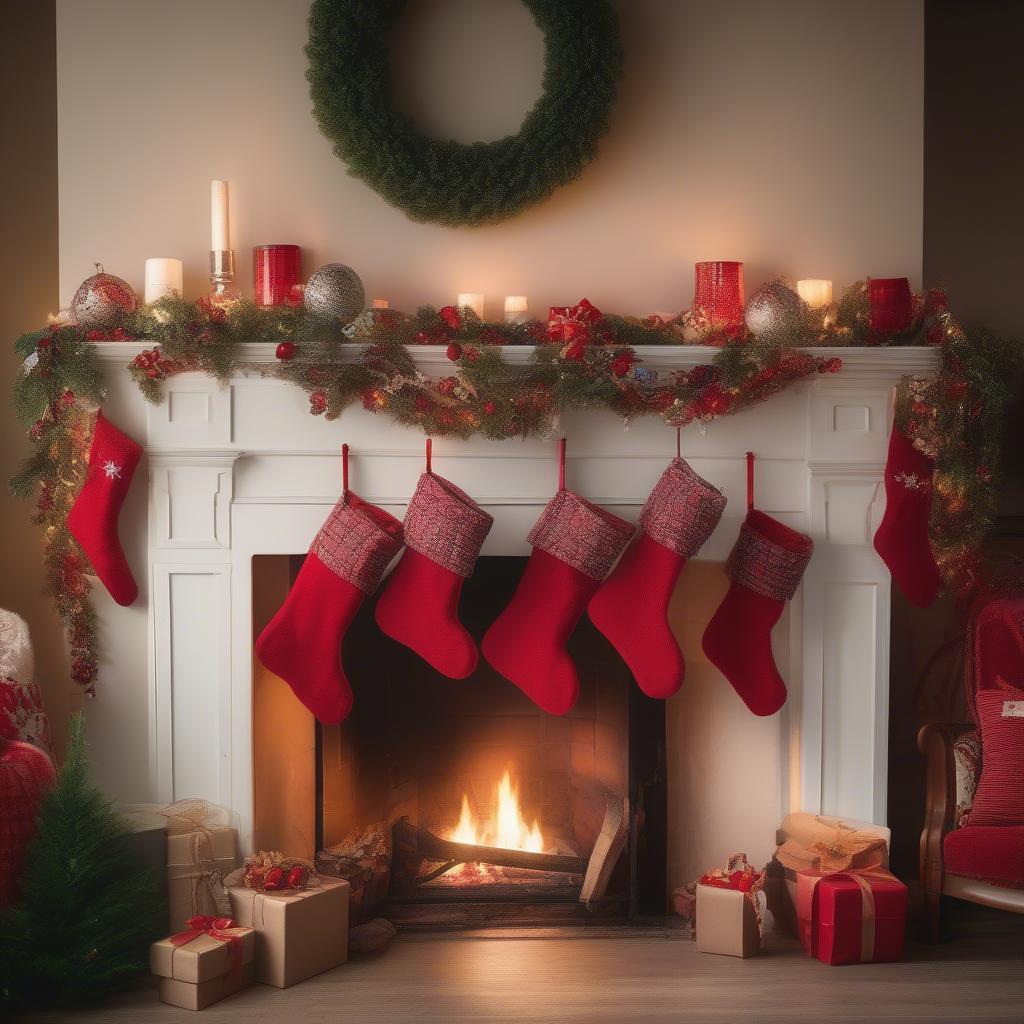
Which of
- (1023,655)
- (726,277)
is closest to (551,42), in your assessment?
(726,277)

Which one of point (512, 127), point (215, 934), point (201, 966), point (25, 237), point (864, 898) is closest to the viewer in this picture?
point (201, 966)

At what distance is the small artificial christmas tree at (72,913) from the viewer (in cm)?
215

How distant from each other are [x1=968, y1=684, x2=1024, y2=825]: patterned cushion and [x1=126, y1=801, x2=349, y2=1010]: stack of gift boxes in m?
1.49

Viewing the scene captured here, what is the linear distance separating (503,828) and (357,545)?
924mm

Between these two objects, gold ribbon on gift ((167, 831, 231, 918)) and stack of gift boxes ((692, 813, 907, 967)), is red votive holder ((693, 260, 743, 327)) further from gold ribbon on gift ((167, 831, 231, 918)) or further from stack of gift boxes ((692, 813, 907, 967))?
gold ribbon on gift ((167, 831, 231, 918))

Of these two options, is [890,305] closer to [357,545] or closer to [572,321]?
A: [572,321]

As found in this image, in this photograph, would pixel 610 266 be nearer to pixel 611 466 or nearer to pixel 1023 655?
pixel 611 466

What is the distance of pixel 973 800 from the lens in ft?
8.38

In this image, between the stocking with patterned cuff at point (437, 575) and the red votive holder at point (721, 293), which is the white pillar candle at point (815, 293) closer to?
the red votive holder at point (721, 293)

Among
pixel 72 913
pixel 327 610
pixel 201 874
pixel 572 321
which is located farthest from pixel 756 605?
pixel 72 913

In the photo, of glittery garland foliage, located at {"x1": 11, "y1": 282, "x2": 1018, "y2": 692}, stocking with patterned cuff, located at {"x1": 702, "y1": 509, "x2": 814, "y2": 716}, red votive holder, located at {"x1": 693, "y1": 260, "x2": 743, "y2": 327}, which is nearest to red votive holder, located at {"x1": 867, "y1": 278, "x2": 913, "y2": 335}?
glittery garland foliage, located at {"x1": 11, "y1": 282, "x2": 1018, "y2": 692}

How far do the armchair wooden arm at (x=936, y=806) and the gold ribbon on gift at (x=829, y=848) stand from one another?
0.40ft

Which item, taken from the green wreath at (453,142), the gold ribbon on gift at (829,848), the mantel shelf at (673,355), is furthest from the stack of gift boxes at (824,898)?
the green wreath at (453,142)

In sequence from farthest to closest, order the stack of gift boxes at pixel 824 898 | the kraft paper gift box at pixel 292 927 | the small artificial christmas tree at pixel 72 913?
the stack of gift boxes at pixel 824 898
the kraft paper gift box at pixel 292 927
the small artificial christmas tree at pixel 72 913
